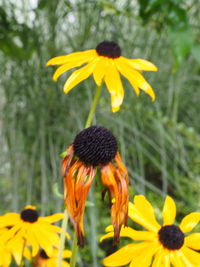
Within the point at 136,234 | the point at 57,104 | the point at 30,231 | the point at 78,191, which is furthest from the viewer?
the point at 57,104

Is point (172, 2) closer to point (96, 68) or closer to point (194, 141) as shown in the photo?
point (96, 68)

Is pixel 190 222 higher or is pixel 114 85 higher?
pixel 114 85

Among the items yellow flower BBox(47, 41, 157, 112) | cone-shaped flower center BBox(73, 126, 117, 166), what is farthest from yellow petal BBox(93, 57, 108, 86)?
cone-shaped flower center BBox(73, 126, 117, 166)

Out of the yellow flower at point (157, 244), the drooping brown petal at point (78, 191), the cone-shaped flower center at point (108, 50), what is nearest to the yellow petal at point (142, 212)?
the yellow flower at point (157, 244)

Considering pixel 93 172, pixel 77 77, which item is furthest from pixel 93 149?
pixel 77 77

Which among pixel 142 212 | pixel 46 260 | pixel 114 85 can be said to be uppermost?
pixel 114 85

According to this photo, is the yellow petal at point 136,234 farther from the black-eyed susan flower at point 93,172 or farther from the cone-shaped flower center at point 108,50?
the cone-shaped flower center at point 108,50

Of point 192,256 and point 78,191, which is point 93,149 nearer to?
point 78,191
